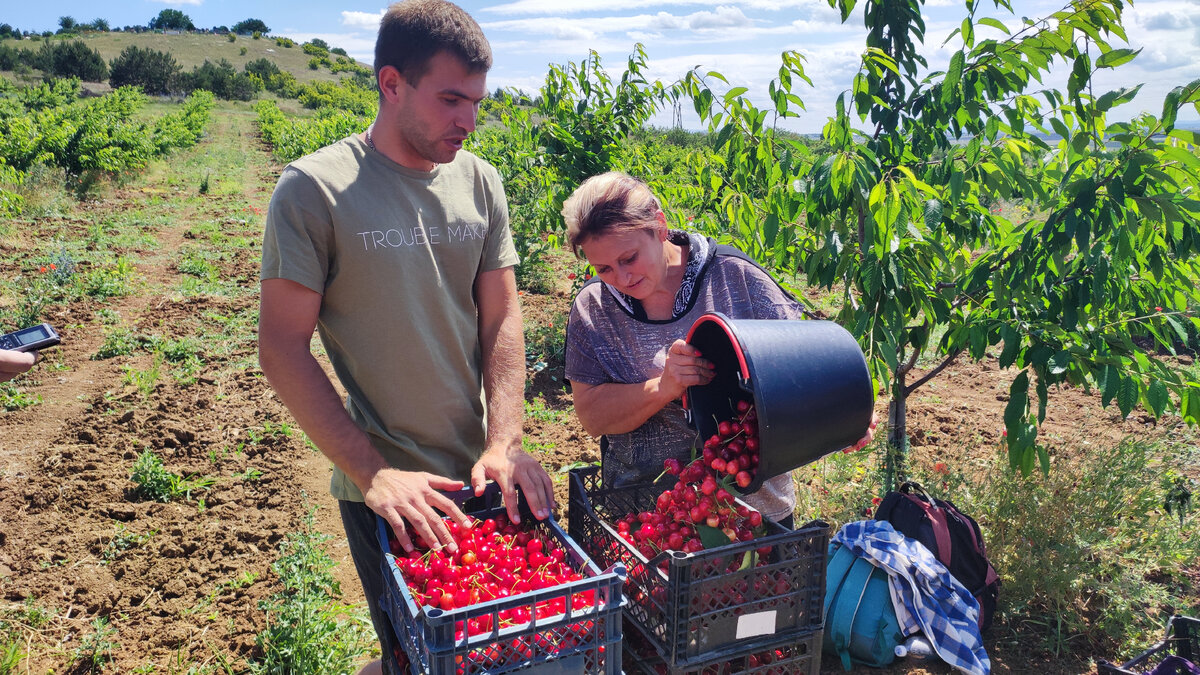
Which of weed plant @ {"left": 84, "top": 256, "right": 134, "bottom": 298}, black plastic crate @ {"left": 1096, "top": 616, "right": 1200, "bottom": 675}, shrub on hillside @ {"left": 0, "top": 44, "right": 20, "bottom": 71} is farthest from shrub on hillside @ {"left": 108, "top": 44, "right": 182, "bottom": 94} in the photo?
black plastic crate @ {"left": 1096, "top": 616, "right": 1200, "bottom": 675}

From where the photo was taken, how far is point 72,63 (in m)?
65.7

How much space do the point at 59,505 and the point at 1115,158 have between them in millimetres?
4945

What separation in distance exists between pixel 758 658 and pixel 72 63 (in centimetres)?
8148

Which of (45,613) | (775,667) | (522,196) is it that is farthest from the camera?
(522,196)

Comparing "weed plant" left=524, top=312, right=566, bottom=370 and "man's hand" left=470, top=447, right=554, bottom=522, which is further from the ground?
"man's hand" left=470, top=447, right=554, bottom=522

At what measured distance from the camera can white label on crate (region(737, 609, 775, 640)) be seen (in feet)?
6.06

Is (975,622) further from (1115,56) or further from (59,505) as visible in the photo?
(59,505)

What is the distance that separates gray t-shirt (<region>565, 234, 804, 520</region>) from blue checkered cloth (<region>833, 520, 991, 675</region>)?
1.82 feet

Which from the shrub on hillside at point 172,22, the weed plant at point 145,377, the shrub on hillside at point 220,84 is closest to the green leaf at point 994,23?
the weed plant at point 145,377

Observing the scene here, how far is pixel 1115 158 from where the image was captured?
8.16ft

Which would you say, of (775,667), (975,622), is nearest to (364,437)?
(775,667)

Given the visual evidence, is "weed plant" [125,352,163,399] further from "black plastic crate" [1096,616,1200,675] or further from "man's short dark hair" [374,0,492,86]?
"black plastic crate" [1096,616,1200,675]

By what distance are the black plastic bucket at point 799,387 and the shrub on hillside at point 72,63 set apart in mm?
80437

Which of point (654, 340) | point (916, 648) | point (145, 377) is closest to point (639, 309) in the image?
point (654, 340)
